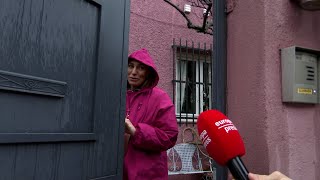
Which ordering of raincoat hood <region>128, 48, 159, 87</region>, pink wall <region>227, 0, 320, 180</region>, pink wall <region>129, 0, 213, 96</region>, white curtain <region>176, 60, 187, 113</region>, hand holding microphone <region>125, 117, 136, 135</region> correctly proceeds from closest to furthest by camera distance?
pink wall <region>227, 0, 320, 180</region>, hand holding microphone <region>125, 117, 136, 135</region>, raincoat hood <region>128, 48, 159, 87</region>, pink wall <region>129, 0, 213, 96</region>, white curtain <region>176, 60, 187, 113</region>

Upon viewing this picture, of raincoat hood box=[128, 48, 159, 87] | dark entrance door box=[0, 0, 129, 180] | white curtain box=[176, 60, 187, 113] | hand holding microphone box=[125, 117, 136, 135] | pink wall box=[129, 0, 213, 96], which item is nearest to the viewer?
dark entrance door box=[0, 0, 129, 180]

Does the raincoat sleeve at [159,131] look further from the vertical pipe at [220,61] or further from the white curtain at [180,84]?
the white curtain at [180,84]

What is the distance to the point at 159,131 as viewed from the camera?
78.7 inches

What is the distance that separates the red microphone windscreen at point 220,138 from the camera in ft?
3.78

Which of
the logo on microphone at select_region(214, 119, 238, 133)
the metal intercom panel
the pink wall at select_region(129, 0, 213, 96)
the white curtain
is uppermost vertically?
the pink wall at select_region(129, 0, 213, 96)

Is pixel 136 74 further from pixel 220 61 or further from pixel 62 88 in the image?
pixel 62 88

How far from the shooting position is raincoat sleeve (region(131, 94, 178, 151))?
6.23ft

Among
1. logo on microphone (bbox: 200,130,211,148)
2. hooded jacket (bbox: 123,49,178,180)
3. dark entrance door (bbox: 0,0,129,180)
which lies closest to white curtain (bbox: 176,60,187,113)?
hooded jacket (bbox: 123,49,178,180)

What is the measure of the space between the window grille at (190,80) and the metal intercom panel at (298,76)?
4.28 meters

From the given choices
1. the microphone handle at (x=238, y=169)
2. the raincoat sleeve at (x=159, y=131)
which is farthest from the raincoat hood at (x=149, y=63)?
the microphone handle at (x=238, y=169)

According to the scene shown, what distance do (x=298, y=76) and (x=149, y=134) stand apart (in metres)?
0.85

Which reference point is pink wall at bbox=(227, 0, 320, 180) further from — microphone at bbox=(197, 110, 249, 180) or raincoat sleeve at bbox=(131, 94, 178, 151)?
microphone at bbox=(197, 110, 249, 180)

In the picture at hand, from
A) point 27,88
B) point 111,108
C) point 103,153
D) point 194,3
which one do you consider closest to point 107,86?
point 111,108

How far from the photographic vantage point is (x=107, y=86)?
1.50m
